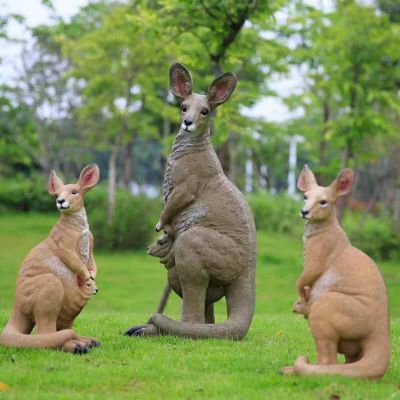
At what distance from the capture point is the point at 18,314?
252 inches

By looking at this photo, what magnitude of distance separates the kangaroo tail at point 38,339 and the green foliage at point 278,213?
62.6 ft

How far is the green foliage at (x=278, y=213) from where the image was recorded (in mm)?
25578

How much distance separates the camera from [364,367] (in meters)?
5.41

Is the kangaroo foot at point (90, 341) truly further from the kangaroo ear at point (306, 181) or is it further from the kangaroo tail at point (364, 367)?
the kangaroo ear at point (306, 181)

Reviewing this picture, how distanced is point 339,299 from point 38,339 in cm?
262

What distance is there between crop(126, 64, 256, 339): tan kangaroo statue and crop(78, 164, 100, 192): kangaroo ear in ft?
3.09

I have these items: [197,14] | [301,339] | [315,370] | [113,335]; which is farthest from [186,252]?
[197,14]

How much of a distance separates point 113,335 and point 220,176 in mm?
1951

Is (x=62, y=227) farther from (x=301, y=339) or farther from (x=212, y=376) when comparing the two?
(x=301, y=339)

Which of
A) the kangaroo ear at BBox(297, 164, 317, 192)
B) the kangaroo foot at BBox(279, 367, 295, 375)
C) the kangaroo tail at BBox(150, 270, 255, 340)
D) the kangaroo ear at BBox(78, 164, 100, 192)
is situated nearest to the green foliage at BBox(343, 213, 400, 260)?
the kangaroo tail at BBox(150, 270, 255, 340)

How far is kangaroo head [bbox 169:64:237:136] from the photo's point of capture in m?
7.30

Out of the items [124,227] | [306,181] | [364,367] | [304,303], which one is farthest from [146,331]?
[124,227]

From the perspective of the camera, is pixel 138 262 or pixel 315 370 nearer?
pixel 315 370

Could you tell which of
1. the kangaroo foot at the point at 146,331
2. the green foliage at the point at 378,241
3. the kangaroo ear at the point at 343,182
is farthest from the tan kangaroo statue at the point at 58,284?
the green foliage at the point at 378,241
